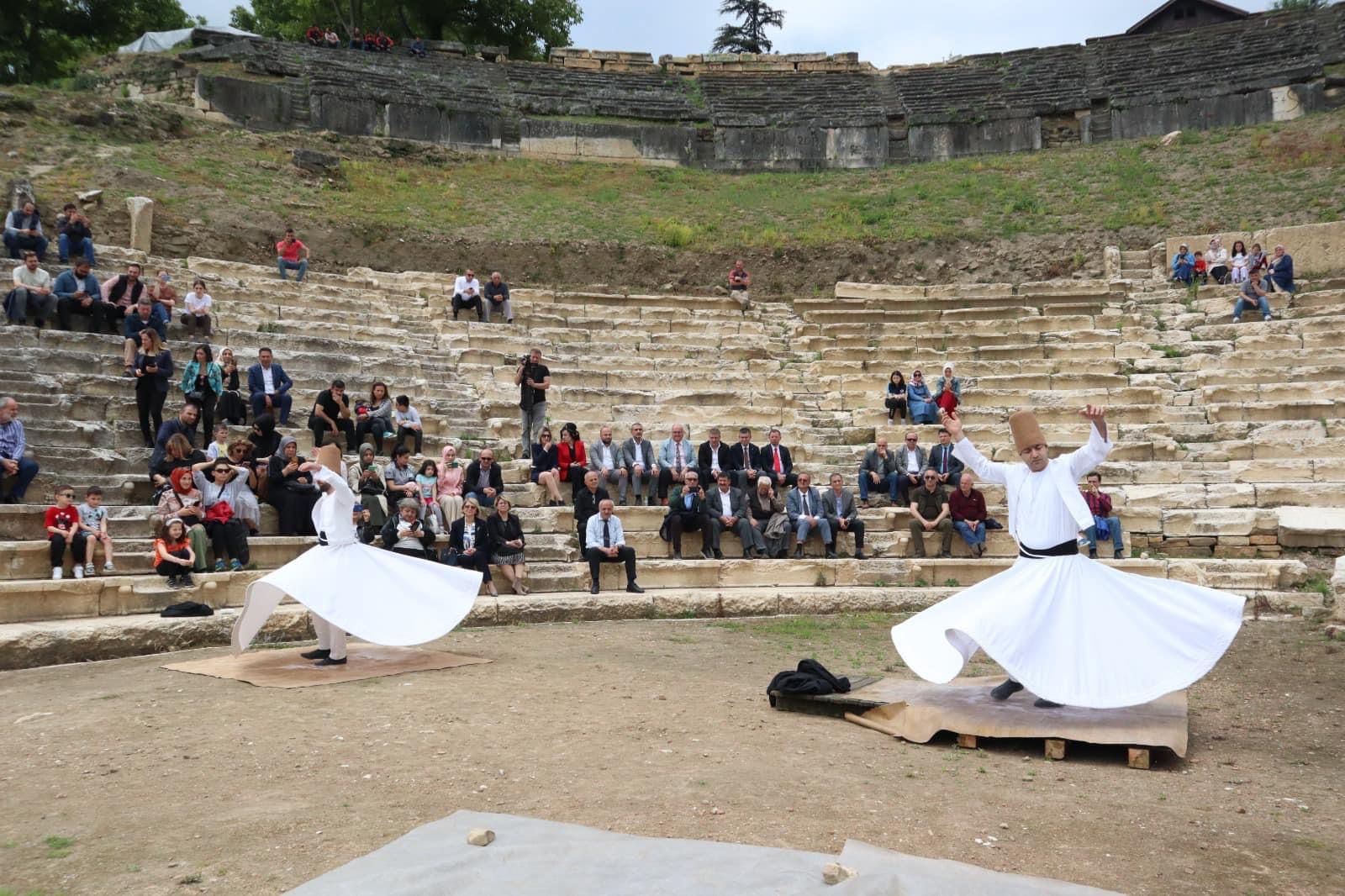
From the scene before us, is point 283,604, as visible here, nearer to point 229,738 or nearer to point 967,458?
point 229,738

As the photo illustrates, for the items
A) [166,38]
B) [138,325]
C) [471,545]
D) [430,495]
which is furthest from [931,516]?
[166,38]

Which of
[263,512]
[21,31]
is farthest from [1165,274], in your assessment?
[21,31]

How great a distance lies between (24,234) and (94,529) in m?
7.78

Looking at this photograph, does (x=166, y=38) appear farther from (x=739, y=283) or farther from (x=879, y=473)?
(x=879, y=473)

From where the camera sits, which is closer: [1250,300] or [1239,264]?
[1250,300]

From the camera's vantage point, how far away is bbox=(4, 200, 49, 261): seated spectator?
1511 centimetres

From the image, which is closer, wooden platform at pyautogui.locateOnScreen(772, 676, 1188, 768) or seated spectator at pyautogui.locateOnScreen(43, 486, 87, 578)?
wooden platform at pyautogui.locateOnScreen(772, 676, 1188, 768)

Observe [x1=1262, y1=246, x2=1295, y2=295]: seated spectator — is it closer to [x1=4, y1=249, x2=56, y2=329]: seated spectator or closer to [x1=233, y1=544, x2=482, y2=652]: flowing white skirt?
[x1=233, y1=544, x2=482, y2=652]: flowing white skirt

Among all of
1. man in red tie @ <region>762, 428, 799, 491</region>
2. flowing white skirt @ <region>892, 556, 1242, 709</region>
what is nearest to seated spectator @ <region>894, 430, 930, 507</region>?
man in red tie @ <region>762, 428, 799, 491</region>

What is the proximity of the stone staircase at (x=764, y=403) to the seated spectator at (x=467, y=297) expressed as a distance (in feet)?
1.55

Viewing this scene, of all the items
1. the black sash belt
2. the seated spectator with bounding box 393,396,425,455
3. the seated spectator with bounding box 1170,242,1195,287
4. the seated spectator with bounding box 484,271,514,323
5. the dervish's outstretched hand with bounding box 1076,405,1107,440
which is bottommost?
the black sash belt

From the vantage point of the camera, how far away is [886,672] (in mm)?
7926

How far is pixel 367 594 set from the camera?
7770 millimetres

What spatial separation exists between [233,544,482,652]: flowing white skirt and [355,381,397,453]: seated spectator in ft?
16.6
